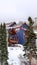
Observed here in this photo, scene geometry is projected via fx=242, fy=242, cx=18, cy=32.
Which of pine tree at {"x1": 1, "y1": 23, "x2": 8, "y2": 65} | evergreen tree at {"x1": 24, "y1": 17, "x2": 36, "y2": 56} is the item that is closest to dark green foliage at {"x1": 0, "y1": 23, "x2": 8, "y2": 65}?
pine tree at {"x1": 1, "y1": 23, "x2": 8, "y2": 65}

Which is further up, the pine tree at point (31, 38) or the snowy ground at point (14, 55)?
the pine tree at point (31, 38)

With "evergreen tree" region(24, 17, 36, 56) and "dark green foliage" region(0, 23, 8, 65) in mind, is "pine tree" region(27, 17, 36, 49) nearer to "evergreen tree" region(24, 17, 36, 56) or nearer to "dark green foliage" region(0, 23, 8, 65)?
"evergreen tree" region(24, 17, 36, 56)

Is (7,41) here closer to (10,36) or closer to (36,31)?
(10,36)

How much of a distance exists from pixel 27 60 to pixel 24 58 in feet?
0.11

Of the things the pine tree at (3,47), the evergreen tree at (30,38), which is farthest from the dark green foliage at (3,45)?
the evergreen tree at (30,38)

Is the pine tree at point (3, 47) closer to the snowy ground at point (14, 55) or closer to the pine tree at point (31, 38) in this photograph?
the snowy ground at point (14, 55)

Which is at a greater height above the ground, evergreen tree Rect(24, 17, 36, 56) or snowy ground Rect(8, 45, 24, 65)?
evergreen tree Rect(24, 17, 36, 56)

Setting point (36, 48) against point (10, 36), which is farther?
point (10, 36)

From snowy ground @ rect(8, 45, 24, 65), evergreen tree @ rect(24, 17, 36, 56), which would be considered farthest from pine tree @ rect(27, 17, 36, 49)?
snowy ground @ rect(8, 45, 24, 65)

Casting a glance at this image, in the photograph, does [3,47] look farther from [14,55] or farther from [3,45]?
[14,55]

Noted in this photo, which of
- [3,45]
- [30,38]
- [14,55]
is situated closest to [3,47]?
[3,45]

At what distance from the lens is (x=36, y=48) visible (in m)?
2.18

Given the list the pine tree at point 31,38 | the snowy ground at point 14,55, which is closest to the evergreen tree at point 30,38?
the pine tree at point 31,38

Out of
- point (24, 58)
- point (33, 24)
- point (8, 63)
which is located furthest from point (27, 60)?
point (33, 24)
